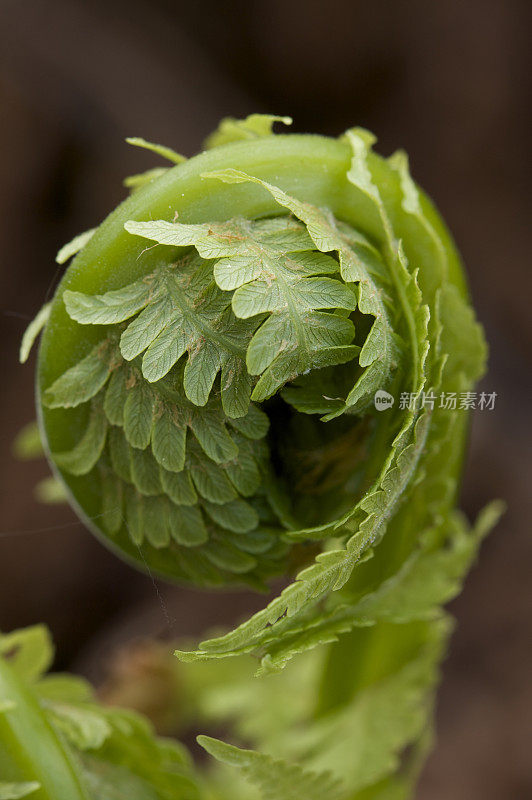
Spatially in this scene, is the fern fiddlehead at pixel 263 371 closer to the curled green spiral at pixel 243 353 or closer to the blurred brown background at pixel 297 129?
the curled green spiral at pixel 243 353

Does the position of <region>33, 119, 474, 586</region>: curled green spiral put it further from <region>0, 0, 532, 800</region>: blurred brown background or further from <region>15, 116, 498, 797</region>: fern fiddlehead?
<region>0, 0, 532, 800</region>: blurred brown background

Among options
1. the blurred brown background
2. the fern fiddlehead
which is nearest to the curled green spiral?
the fern fiddlehead

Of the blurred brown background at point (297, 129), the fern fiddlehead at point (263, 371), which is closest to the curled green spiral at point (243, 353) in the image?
the fern fiddlehead at point (263, 371)

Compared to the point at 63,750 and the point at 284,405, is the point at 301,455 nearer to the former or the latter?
the point at 284,405

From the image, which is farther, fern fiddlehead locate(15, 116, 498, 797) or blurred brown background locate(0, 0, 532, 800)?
blurred brown background locate(0, 0, 532, 800)

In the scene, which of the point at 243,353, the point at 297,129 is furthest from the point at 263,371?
the point at 297,129

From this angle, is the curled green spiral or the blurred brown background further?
the blurred brown background
